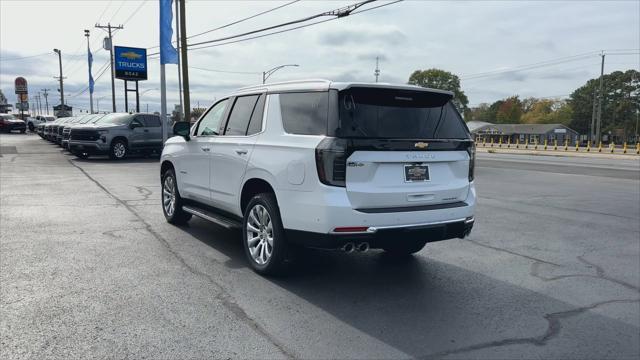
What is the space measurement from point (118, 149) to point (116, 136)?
1.77ft

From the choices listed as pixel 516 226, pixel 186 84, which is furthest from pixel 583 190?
pixel 186 84

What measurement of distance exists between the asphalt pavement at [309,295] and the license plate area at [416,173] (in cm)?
112

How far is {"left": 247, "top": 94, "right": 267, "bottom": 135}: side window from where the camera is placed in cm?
539

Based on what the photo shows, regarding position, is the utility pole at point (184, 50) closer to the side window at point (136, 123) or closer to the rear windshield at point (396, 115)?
the side window at point (136, 123)

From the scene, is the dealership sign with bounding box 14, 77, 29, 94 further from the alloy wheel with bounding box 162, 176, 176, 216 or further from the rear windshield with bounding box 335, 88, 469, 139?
the rear windshield with bounding box 335, 88, 469, 139

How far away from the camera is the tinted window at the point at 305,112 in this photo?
454cm

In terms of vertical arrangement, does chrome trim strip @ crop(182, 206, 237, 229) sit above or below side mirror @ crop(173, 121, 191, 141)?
below

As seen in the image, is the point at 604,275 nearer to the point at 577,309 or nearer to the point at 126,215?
the point at 577,309

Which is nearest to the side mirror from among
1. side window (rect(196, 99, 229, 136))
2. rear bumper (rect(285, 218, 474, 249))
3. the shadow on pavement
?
side window (rect(196, 99, 229, 136))

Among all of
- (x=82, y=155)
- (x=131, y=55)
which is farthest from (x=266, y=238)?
(x=131, y=55)

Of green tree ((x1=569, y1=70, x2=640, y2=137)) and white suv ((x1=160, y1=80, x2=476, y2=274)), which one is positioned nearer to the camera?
white suv ((x1=160, y1=80, x2=476, y2=274))

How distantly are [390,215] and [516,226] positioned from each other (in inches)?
181

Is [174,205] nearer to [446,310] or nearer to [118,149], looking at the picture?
[446,310]

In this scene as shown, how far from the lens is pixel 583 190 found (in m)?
13.4
